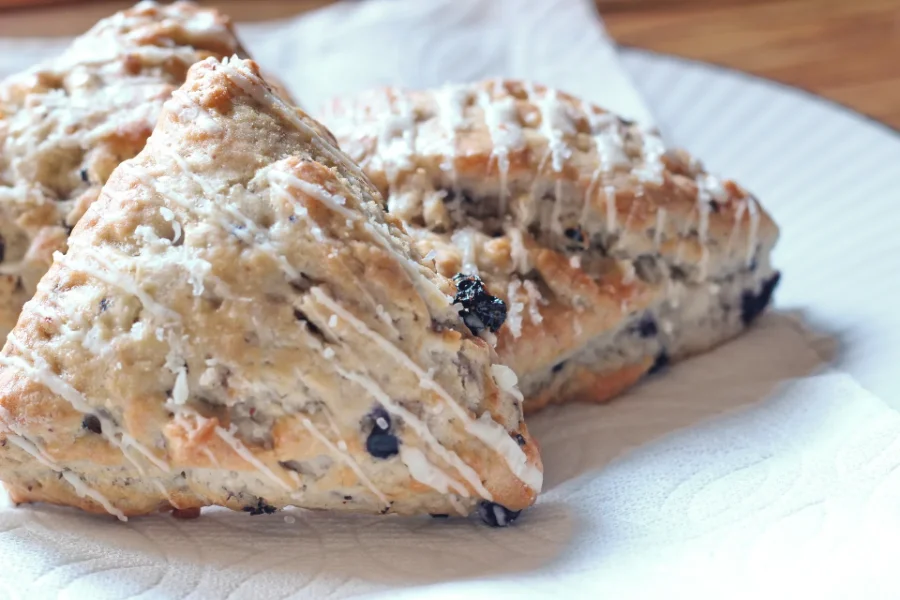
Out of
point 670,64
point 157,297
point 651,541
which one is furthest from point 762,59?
point 157,297

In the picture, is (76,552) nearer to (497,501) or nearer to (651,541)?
(497,501)

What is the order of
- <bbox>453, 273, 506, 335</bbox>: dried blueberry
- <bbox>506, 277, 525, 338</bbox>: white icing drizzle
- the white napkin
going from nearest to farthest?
<bbox>453, 273, 506, 335</bbox>: dried blueberry, <bbox>506, 277, 525, 338</bbox>: white icing drizzle, the white napkin

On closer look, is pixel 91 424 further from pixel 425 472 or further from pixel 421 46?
pixel 421 46

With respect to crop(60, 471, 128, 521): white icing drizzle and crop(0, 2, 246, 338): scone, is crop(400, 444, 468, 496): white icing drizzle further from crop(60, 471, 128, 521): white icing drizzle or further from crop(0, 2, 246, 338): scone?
crop(0, 2, 246, 338): scone

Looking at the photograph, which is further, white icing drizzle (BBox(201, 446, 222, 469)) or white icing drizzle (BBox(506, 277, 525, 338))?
white icing drizzle (BBox(506, 277, 525, 338))

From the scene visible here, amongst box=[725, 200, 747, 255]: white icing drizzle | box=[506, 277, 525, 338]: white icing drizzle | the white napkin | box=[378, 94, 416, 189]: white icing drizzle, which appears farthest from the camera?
the white napkin

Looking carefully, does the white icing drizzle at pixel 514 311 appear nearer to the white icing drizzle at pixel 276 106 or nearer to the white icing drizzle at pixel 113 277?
the white icing drizzle at pixel 276 106

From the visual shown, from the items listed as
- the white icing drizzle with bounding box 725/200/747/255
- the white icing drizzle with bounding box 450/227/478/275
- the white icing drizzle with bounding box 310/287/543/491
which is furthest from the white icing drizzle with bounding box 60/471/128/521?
the white icing drizzle with bounding box 725/200/747/255

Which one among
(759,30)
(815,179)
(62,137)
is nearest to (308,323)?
(62,137)
